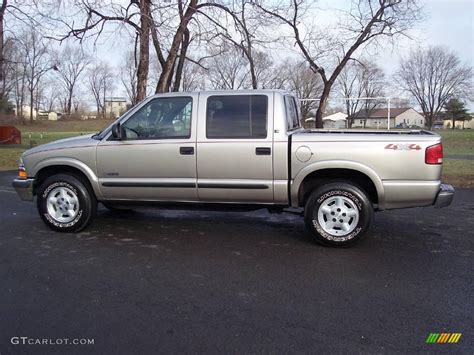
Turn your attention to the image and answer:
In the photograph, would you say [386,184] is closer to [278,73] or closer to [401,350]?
[401,350]

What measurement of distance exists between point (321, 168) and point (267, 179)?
0.67 metres

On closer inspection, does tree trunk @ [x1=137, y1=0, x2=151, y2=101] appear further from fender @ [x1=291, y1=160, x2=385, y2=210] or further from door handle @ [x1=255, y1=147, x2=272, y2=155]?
fender @ [x1=291, y1=160, x2=385, y2=210]

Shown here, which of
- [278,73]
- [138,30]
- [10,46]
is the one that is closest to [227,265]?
[138,30]

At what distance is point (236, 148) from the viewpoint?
5.19 metres

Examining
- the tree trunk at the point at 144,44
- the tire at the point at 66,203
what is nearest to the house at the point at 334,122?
the tree trunk at the point at 144,44

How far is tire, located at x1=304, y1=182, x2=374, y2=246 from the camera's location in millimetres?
4953

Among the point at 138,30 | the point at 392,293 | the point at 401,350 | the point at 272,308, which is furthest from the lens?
the point at 138,30

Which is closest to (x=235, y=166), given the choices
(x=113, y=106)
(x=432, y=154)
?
(x=432, y=154)

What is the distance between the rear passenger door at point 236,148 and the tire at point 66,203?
5.25ft

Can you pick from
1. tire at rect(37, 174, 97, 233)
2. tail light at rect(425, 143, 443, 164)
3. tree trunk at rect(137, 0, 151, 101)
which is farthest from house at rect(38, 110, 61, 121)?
tail light at rect(425, 143, 443, 164)

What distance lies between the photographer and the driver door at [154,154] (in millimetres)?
5363

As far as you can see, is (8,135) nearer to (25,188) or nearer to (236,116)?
(25,188)

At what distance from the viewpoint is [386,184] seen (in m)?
4.89

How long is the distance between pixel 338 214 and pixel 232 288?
1.80 metres
